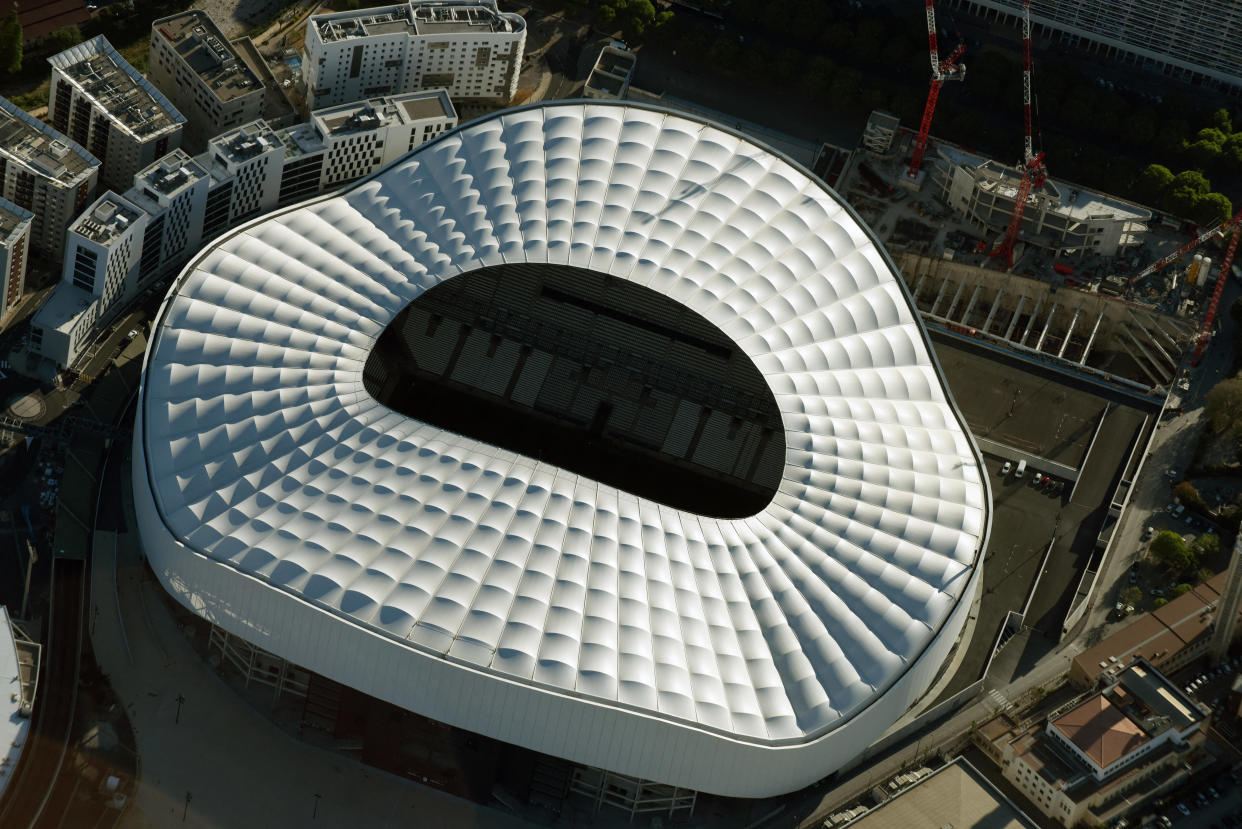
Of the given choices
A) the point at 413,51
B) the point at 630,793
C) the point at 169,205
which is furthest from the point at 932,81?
the point at 630,793

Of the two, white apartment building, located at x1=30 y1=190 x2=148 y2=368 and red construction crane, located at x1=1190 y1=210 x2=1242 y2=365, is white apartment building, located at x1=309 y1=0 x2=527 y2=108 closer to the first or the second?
white apartment building, located at x1=30 y1=190 x2=148 y2=368

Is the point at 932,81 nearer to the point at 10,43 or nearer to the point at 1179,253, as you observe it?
the point at 1179,253

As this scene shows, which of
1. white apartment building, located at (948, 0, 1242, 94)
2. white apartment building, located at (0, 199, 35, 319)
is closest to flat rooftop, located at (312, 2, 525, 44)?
white apartment building, located at (0, 199, 35, 319)

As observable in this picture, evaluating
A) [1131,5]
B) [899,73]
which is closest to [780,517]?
[899,73]

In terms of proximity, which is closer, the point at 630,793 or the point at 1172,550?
the point at 630,793

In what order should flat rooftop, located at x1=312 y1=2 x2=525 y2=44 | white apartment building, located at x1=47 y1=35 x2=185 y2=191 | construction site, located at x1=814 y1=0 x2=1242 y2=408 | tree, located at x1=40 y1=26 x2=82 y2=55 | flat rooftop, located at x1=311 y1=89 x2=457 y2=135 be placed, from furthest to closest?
tree, located at x1=40 y1=26 x2=82 y2=55 < flat rooftop, located at x1=312 y1=2 x2=525 y2=44 < construction site, located at x1=814 y1=0 x2=1242 y2=408 < flat rooftop, located at x1=311 y1=89 x2=457 y2=135 < white apartment building, located at x1=47 y1=35 x2=185 y2=191
